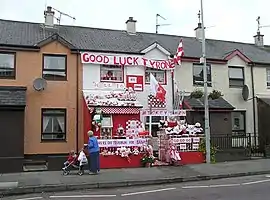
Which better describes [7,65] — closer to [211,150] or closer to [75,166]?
[75,166]

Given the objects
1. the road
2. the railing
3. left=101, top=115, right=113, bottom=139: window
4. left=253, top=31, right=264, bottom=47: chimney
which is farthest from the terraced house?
the road

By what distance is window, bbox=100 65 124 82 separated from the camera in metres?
21.4

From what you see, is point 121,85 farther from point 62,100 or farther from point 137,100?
point 62,100

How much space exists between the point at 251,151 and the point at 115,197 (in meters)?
13.1

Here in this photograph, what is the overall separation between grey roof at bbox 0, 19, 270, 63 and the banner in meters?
5.68

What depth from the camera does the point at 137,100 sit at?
70.4 ft

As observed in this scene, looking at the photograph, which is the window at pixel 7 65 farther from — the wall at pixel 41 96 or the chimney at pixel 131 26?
the chimney at pixel 131 26

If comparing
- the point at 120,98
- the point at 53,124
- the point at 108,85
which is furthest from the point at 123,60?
the point at 53,124

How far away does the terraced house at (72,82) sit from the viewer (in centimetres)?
1880

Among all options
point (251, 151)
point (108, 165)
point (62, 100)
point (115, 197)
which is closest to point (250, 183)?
point (115, 197)

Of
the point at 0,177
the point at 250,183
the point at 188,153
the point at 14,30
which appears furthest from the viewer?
the point at 14,30

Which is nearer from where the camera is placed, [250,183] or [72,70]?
[250,183]

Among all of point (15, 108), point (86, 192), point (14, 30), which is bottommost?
point (86, 192)

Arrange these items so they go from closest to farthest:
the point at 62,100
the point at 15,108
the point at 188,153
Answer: the point at 15,108, the point at 188,153, the point at 62,100
